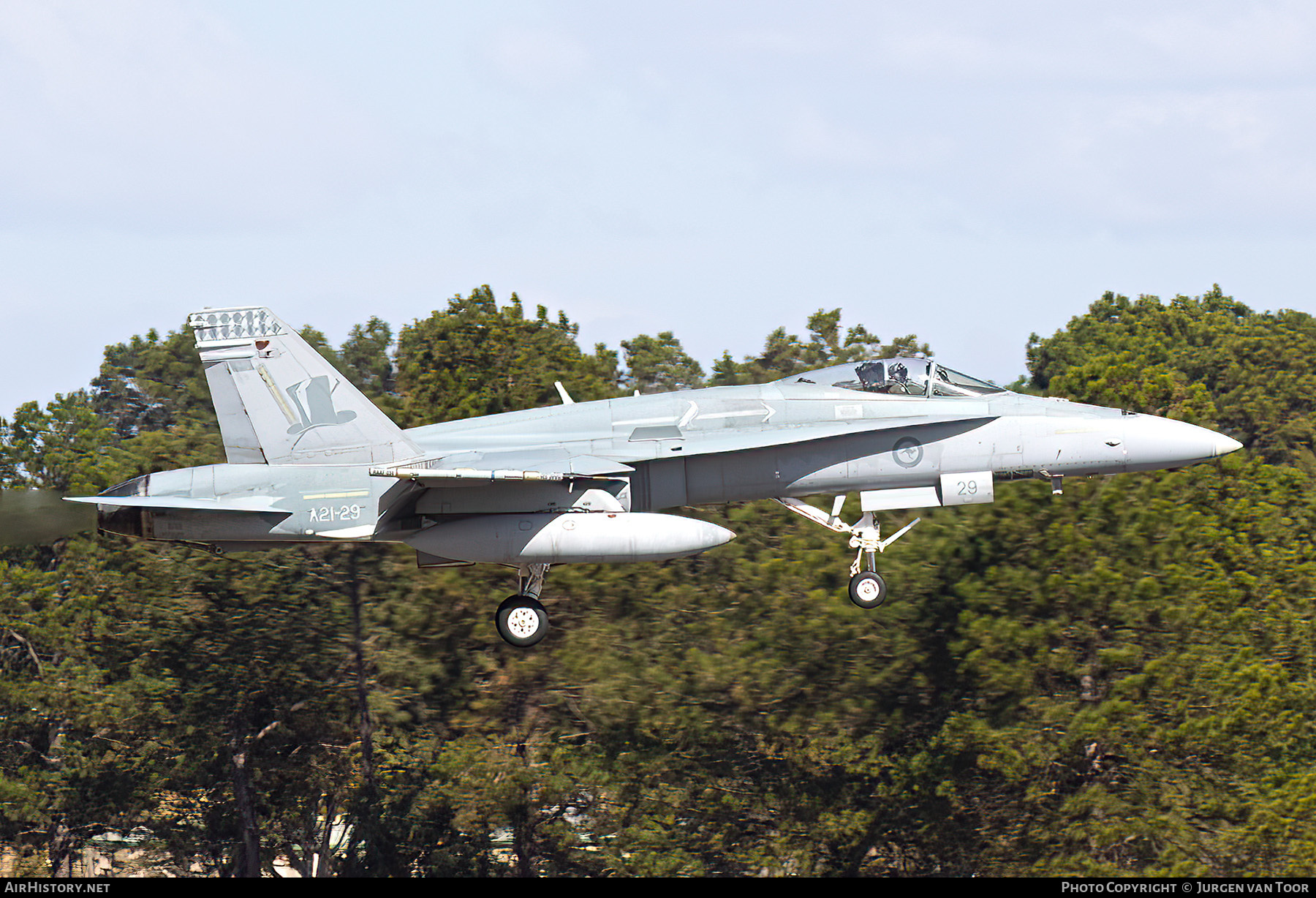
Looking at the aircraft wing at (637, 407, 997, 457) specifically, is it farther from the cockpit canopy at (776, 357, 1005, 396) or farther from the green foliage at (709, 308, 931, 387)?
the green foliage at (709, 308, 931, 387)

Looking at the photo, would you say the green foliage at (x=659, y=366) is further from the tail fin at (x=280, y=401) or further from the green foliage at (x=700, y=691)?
the tail fin at (x=280, y=401)

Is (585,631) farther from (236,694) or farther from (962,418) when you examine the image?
(962,418)

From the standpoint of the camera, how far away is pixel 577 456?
15.5 m

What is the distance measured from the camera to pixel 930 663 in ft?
101

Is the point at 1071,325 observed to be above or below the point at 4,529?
above

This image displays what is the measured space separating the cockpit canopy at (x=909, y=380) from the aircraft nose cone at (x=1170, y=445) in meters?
1.70

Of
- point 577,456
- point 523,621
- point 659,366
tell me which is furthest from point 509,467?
point 659,366

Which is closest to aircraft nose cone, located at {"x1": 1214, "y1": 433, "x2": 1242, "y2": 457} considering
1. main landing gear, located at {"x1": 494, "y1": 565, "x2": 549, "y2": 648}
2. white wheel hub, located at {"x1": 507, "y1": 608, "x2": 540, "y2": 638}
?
main landing gear, located at {"x1": 494, "y1": 565, "x2": 549, "y2": 648}

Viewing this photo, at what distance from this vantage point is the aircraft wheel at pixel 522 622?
15898 millimetres

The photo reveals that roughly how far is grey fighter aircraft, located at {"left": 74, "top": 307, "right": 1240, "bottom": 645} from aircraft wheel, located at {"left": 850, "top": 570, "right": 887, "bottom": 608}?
3 cm

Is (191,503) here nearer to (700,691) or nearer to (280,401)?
(280,401)

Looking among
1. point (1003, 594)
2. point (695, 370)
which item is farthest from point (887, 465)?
point (695, 370)

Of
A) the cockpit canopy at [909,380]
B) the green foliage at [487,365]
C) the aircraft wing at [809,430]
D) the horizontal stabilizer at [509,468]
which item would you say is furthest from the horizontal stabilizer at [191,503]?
the green foliage at [487,365]
